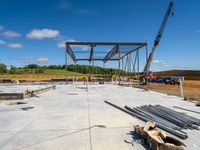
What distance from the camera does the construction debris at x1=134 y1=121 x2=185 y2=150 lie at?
2.98 metres

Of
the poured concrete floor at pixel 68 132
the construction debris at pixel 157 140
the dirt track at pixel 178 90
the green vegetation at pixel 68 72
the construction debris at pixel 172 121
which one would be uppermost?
the green vegetation at pixel 68 72

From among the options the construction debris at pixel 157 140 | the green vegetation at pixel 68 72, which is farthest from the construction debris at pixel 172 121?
the green vegetation at pixel 68 72

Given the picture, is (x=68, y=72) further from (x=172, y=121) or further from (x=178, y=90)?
(x=172, y=121)

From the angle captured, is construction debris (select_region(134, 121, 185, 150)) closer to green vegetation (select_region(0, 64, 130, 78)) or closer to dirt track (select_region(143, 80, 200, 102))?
dirt track (select_region(143, 80, 200, 102))

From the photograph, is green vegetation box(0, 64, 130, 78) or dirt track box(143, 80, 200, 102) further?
green vegetation box(0, 64, 130, 78)

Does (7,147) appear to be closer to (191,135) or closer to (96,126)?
(96,126)

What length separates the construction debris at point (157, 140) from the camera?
298 centimetres

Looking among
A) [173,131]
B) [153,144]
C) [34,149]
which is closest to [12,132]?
[34,149]

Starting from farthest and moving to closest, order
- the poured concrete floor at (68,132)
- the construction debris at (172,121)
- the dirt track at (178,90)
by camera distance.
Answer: the dirt track at (178,90), the construction debris at (172,121), the poured concrete floor at (68,132)

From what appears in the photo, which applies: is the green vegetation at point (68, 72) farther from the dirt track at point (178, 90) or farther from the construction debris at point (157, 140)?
the construction debris at point (157, 140)

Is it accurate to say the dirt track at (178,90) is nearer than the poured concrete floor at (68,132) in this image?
No

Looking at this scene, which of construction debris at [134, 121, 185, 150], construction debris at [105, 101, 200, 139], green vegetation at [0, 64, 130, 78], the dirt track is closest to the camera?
construction debris at [134, 121, 185, 150]

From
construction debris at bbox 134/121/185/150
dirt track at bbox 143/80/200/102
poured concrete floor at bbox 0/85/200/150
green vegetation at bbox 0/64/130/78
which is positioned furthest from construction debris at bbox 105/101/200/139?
green vegetation at bbox 0/64/130/78

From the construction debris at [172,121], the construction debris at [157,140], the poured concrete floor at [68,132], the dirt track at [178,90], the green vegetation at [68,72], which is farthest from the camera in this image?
the green vegetation at [68,72]
